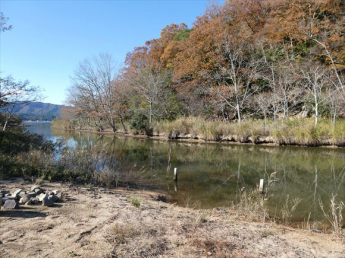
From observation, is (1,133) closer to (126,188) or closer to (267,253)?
(126,188)

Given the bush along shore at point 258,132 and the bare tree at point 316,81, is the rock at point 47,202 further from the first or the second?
the bare tree at point 316,81

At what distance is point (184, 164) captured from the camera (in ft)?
39.6

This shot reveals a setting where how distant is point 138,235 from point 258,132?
17850mm

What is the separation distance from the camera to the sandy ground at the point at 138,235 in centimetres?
315

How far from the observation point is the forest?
22656 mm

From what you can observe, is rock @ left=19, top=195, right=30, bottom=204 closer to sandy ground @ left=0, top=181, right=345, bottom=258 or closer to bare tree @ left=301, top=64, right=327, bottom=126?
sandy ground @ left=0, top=181, right=345, bottom=258

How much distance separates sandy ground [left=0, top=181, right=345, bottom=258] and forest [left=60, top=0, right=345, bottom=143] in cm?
1672

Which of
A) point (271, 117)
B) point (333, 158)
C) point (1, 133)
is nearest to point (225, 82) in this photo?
point (271, 117)

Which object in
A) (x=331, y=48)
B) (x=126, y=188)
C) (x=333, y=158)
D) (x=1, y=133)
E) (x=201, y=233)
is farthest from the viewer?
(x=331, y=48)

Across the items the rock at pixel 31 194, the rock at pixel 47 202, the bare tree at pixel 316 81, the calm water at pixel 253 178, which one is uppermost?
the bare tree at pixel 316 81

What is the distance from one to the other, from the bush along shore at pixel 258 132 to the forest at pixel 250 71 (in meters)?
0.55

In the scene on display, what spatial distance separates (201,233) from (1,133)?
1139 centimetres

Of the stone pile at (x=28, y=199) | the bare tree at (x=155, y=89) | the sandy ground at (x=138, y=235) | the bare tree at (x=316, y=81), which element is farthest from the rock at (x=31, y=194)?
the bare tree at (x=155, y=89)

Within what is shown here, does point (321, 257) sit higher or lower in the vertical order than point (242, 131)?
lower
